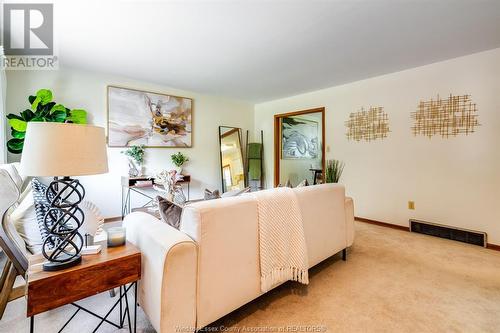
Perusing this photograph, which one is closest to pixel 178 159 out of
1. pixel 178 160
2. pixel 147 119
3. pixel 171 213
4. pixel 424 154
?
pixel 178 160

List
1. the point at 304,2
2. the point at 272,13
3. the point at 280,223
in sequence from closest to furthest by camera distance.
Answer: the point at 280,223
the point at 304,2
the point at 272,13

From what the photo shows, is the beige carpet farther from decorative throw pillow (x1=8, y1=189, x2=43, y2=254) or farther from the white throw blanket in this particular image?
decorative throw pillow (x1=8, y1=189, x2=43, y2=254)

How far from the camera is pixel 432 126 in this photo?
3043mm

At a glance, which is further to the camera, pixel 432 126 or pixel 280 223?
pixel 432 126

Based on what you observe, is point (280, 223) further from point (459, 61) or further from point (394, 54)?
point (459, 61)

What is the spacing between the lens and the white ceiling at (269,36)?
6.27ft

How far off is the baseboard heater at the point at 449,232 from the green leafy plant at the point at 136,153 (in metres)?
4.24

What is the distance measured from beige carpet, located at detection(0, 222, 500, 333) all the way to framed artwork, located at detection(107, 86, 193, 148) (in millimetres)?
2588

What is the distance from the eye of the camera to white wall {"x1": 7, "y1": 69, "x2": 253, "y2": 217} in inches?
119

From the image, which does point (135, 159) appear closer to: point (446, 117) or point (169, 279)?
point (169, 279)

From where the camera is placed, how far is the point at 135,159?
3773 millimetres

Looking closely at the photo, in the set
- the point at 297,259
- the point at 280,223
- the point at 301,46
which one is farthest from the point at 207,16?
the point at 297,259

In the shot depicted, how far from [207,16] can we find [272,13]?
58 cm

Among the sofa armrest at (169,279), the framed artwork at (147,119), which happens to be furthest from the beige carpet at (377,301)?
the framed artwork at (147,119)
